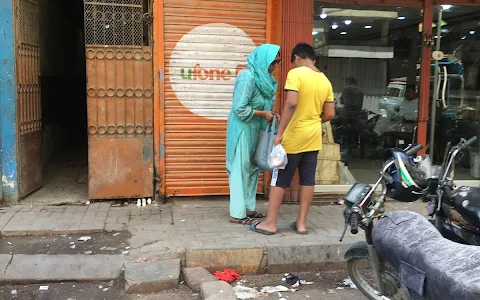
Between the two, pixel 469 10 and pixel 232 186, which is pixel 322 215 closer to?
pixel 232 186

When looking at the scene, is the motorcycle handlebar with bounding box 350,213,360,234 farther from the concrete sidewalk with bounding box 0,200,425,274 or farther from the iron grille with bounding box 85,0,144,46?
the iron grille with bounding box 85,0,144,46

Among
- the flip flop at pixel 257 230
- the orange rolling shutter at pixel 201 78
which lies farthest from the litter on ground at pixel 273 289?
the orange rolling shutter at pixel 201 78

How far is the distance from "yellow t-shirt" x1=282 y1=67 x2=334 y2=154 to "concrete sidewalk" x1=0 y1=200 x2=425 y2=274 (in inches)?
36.1

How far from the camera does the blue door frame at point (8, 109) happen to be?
495 centimetres

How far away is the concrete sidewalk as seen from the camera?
13.4ft

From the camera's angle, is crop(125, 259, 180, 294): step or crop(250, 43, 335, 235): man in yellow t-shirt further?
crop(250, 43, 335, 235): man in yellow t-shirt

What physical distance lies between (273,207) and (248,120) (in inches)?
35.7

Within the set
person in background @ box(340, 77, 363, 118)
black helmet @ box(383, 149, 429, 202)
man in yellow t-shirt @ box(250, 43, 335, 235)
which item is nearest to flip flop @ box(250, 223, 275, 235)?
man in yellow t-shirt @ box(250, 43, 335, 235)

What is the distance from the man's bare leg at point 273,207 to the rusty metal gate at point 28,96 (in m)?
2.93

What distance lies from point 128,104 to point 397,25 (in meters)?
3.65

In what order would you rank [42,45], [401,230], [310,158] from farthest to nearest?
[42,45]
[310,158]
[401,230]

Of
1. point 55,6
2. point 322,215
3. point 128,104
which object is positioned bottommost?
point 322,215

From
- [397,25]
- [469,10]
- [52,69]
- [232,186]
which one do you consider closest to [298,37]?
[397,25]

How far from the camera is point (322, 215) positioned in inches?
209
